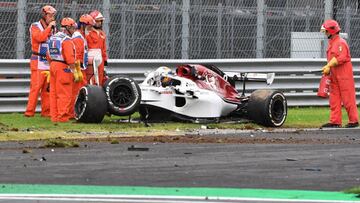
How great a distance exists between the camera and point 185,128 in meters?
18.1

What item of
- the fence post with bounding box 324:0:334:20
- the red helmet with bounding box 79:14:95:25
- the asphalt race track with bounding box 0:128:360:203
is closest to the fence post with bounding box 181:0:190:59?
the red helmet with bounding box 79:14:95:25

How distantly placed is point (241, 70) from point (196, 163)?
10.9 m

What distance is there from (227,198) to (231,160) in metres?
3.22

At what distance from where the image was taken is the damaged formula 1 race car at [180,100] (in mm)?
18312

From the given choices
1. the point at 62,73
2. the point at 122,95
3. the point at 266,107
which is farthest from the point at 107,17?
the point at 266,107

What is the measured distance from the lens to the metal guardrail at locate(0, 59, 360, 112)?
2119 cm

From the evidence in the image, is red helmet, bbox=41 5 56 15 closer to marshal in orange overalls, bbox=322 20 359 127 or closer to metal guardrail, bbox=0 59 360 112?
metal guardrail, bbox=0 59 360 112

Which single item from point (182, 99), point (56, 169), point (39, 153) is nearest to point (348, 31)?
point (182, 99)

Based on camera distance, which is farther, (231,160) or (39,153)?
(39,153)

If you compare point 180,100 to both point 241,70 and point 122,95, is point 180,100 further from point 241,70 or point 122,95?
point 241,70

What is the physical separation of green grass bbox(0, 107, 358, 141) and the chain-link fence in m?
1.53

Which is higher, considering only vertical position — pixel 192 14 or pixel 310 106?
pixel 192 14

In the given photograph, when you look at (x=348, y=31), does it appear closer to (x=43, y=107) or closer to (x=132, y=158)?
(x=43, y=107)

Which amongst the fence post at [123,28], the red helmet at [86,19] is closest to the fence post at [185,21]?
the fence post at [123,28]
